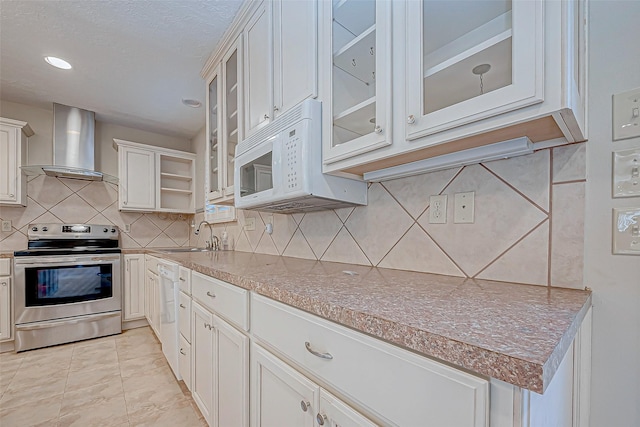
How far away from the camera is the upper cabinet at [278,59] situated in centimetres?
133

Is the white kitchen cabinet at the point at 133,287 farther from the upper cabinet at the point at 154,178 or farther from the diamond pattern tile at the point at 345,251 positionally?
the diamond pattern tile at the point at 345,251

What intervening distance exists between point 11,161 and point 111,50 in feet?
5.44

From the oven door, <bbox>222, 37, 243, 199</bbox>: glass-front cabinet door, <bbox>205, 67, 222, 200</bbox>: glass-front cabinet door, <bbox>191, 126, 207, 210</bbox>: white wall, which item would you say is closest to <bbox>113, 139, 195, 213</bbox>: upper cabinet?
<bbox>191, 126, 207, 210</bbox>: white wall

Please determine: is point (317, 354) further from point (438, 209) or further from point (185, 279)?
point (185, 279)

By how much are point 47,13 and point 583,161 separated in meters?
2.84

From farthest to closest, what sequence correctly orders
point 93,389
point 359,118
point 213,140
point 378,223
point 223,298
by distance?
point 213,140
point 93,389
point 378,223
point 223,298
point 359,118

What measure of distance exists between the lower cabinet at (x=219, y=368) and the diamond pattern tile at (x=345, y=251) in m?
0.65

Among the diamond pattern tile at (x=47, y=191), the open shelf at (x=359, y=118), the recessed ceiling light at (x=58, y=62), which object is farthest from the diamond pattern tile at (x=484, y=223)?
the diamond pattern tile at (x=47, y=191)

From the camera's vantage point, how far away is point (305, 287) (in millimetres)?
885

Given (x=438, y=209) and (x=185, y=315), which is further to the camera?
(x=185, y=315)

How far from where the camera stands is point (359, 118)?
113 cm

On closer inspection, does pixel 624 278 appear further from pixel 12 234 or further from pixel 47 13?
pixel 12 234

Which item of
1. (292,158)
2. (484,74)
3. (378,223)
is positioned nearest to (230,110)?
(292,158)

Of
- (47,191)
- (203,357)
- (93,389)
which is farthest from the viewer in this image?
(47,191)
